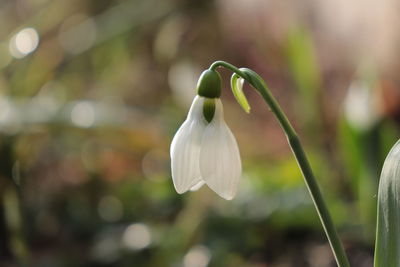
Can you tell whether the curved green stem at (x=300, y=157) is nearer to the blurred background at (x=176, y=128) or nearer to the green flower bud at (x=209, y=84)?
the green flower bud at (x=209, y=84)

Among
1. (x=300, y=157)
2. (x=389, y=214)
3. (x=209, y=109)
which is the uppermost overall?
(x=209, y=109)

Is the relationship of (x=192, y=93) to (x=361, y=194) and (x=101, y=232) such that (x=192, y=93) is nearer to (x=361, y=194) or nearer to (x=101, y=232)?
(x=101, y=232)

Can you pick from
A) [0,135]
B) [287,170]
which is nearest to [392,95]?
[287,170]

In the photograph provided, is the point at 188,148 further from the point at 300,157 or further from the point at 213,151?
the point at 300,157

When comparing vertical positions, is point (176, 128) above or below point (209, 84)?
below

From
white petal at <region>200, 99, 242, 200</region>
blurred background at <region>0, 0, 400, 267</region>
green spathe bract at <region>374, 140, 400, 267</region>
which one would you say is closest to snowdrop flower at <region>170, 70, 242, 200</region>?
white petal at <region>200, 99, 242, 200</region>

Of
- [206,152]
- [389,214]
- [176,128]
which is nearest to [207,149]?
[206,152]
